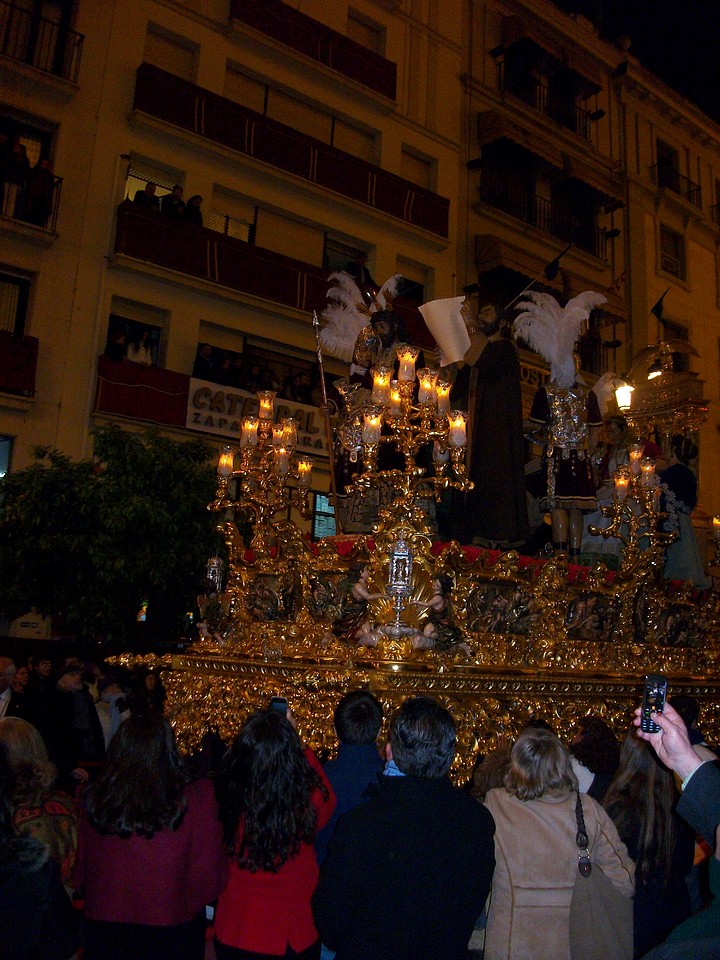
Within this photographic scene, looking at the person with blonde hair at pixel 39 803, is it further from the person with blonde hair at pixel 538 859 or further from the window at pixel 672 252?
the window at pixel 672 252

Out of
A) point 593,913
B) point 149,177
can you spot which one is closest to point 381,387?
point 593,913

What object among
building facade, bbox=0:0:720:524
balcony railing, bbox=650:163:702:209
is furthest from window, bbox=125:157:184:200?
balcony railing, bbox=650:163:702:209

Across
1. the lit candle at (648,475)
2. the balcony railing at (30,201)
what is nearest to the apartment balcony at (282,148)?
the balcony railing at (30,201)

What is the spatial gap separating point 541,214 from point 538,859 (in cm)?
2254

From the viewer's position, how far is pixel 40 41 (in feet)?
53.6

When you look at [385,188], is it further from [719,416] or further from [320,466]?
[719,416]

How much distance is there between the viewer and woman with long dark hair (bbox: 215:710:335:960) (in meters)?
3.40

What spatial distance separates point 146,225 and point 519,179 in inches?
444

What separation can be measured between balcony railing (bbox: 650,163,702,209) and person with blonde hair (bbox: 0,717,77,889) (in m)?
27.0

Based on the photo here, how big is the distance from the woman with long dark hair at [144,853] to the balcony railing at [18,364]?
1264 centimetres

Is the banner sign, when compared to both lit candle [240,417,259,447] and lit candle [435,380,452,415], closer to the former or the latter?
lit candle [240,417,259,447]

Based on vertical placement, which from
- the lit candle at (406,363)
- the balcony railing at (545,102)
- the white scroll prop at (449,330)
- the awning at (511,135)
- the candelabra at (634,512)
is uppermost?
the balcony railing at (545,102)

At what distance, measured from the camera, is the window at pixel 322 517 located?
18.1 meters

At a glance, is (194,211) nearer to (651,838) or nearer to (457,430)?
(457,430)
